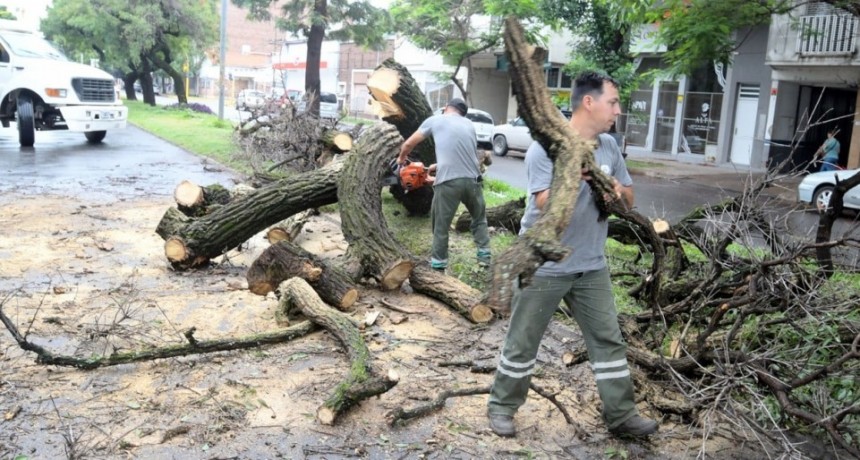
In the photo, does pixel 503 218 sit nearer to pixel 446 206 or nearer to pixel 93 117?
pixel 446 206

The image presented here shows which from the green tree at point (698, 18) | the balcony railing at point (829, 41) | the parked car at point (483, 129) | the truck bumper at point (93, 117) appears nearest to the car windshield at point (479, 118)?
the parked car at point (483, 129)

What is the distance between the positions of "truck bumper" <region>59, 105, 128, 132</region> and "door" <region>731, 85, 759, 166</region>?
17511 mm

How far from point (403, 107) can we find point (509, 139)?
1489 cm

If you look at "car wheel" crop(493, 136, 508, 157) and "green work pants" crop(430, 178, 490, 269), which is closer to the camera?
"green work pants" crop(430, 178, 490, 269)

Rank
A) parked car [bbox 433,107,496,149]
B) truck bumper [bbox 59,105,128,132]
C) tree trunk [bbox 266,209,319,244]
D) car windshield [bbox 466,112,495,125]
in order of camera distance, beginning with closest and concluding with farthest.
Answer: tree trunk [bbox 266,209,319,244] → truck bumper [bbox 59,105,128,132] → parked car [bbox 433,107,496,149] → car windshield [bbox 466,112,495,125]

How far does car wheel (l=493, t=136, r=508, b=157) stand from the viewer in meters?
23.8

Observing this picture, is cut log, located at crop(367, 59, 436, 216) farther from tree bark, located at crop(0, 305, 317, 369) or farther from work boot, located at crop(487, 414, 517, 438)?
work boot, located at crop(487, 414, 517, 438)

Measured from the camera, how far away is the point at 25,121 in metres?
16.9

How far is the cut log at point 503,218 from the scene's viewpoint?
8867 mm

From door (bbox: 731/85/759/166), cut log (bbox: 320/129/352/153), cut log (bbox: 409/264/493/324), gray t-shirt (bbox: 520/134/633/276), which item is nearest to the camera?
gray t-shirt (bbox: 520/134/633/276)

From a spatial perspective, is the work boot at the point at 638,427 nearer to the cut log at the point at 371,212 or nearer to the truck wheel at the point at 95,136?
the cut log at the point at 371,212

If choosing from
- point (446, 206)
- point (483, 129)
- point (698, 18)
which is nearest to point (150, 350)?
point (446, 206)

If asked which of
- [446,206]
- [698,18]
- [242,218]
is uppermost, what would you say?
[698,18]

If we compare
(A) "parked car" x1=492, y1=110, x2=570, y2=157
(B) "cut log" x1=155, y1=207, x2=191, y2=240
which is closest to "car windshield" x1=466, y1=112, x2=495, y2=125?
(A) "parked car" x1=492, y1=110, x2=570, y2=157
